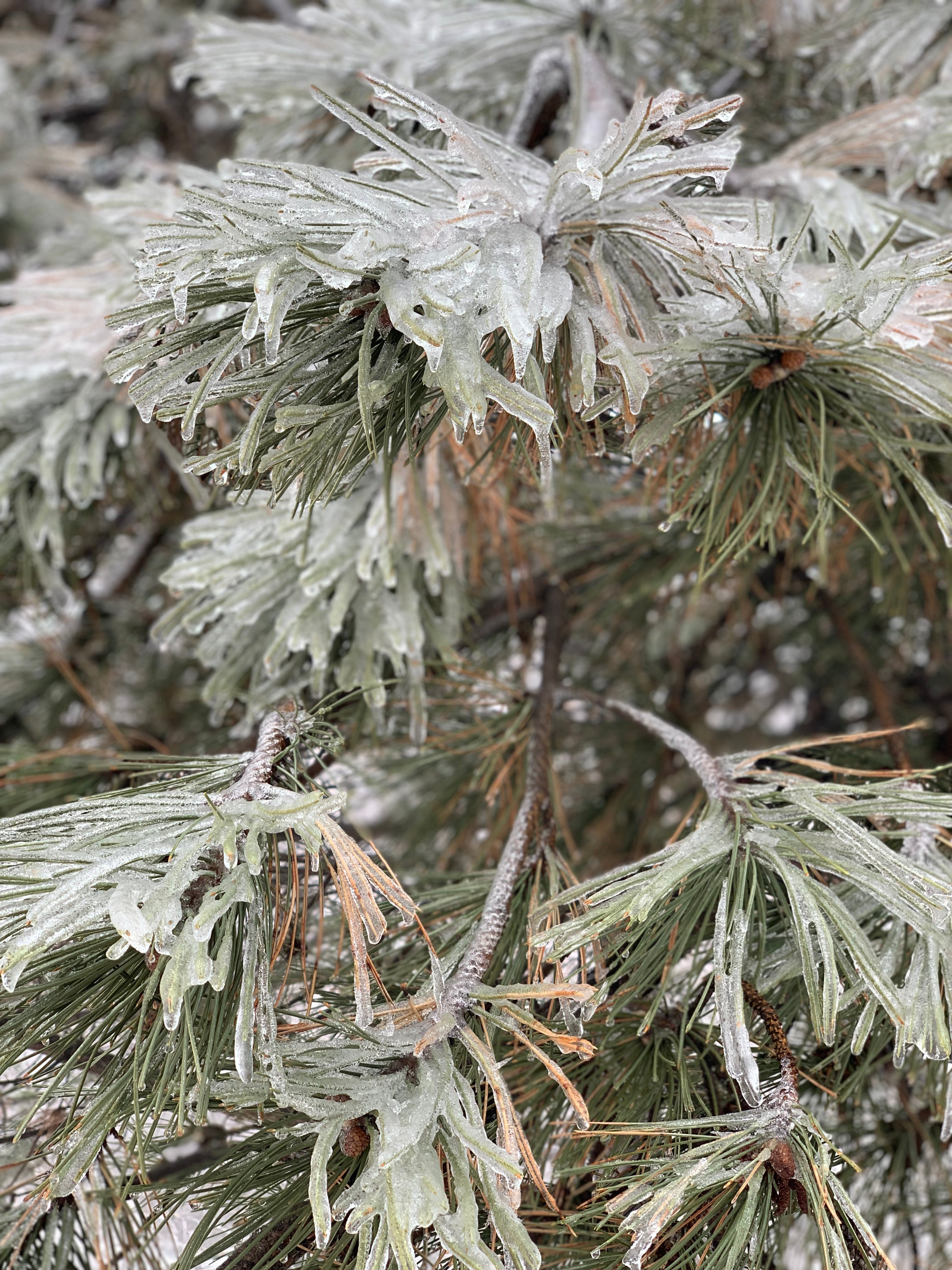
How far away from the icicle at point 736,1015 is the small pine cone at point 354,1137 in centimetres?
20

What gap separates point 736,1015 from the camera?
596 mm

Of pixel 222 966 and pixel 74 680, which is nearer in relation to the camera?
pixel 222 966

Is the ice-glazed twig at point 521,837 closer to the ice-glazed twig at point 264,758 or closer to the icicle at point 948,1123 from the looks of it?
the ice-glazed twig at point 264,758

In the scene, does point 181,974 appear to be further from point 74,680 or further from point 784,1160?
point 74,680

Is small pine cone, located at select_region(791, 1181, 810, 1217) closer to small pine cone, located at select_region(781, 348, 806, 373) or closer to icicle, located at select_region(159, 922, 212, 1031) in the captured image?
icicle, located at select_region(159, 922, 212, 1031)

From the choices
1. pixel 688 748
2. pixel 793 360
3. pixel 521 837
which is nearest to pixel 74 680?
pixel 521 837

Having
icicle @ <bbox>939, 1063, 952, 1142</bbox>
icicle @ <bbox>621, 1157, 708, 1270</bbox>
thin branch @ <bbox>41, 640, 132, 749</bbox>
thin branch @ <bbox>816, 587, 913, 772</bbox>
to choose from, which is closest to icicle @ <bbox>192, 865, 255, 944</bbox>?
icicle @ <bbox>621, 1157, 708, 1270</bbox>

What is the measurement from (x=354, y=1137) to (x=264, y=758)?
22 cm

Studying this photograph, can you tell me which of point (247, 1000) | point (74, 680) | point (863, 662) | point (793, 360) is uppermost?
point (793, 360)

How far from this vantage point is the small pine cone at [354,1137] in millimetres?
569

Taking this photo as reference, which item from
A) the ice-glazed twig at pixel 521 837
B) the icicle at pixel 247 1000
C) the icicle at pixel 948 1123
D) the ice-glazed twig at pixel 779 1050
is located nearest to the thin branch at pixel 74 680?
the ice-glazed twig at pixel 521 837

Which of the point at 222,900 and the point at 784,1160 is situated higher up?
the point at 222,900

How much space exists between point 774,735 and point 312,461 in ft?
5.00

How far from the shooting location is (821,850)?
648 mm
